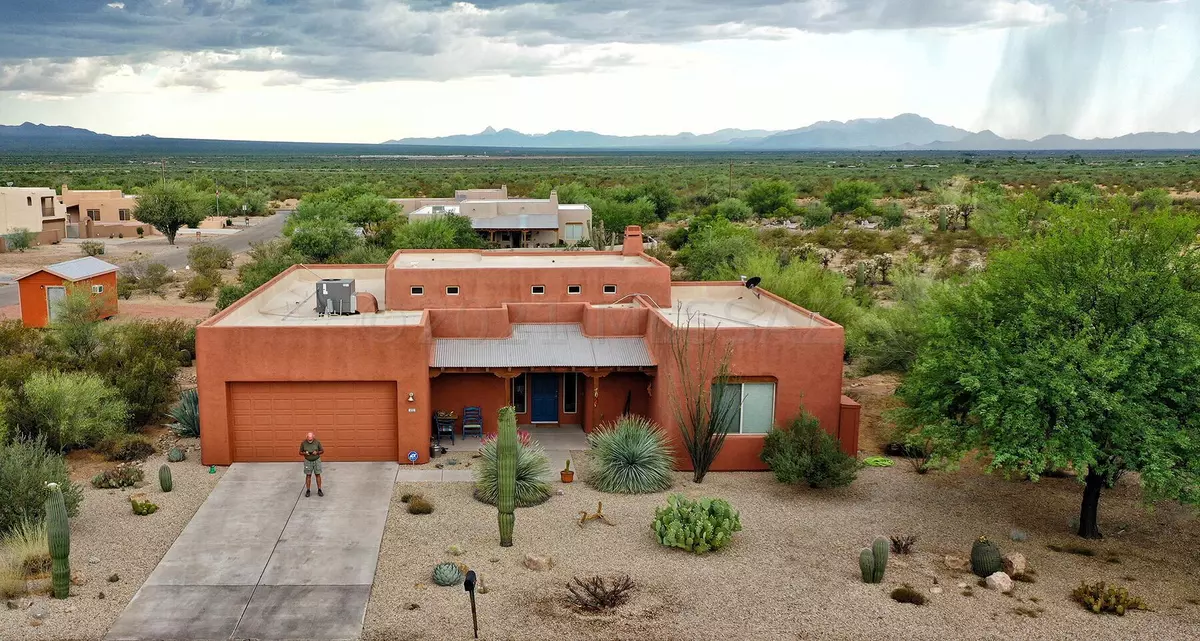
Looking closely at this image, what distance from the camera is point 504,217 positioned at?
2179 inches

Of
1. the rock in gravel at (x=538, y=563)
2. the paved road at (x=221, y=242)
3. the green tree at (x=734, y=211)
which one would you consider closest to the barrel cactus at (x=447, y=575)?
the rock in gravel at (x=538, y=563)

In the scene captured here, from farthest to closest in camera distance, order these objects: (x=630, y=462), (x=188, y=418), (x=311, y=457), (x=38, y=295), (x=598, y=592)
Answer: (x=38, y=295) → (x=188, y=418) → (x=630, y=462) → (x=311, y=457) → (x=598, y=592)

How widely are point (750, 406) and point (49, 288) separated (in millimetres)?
27550

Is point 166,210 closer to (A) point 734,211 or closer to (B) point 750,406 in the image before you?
(A) point 734,211

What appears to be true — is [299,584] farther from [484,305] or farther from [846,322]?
[846,322]

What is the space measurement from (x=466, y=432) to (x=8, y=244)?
48648 mm

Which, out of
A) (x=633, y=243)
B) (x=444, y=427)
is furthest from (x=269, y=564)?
(x=633, y=243)

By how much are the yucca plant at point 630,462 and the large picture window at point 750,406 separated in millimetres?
1640

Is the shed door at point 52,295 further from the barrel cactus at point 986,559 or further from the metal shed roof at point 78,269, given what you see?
the barrel cactus at point 986,559

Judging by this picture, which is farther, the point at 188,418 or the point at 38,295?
the point at 38,295

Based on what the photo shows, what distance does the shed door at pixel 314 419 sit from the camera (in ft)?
63.8

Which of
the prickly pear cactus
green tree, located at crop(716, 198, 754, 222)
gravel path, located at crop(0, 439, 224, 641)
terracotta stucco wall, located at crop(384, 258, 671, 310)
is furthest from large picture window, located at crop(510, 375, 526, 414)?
green tree, located at crop(716, 198, 754, 222)

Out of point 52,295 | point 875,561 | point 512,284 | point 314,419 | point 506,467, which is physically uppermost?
point 512,284

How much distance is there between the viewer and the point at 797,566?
48.5 feet
